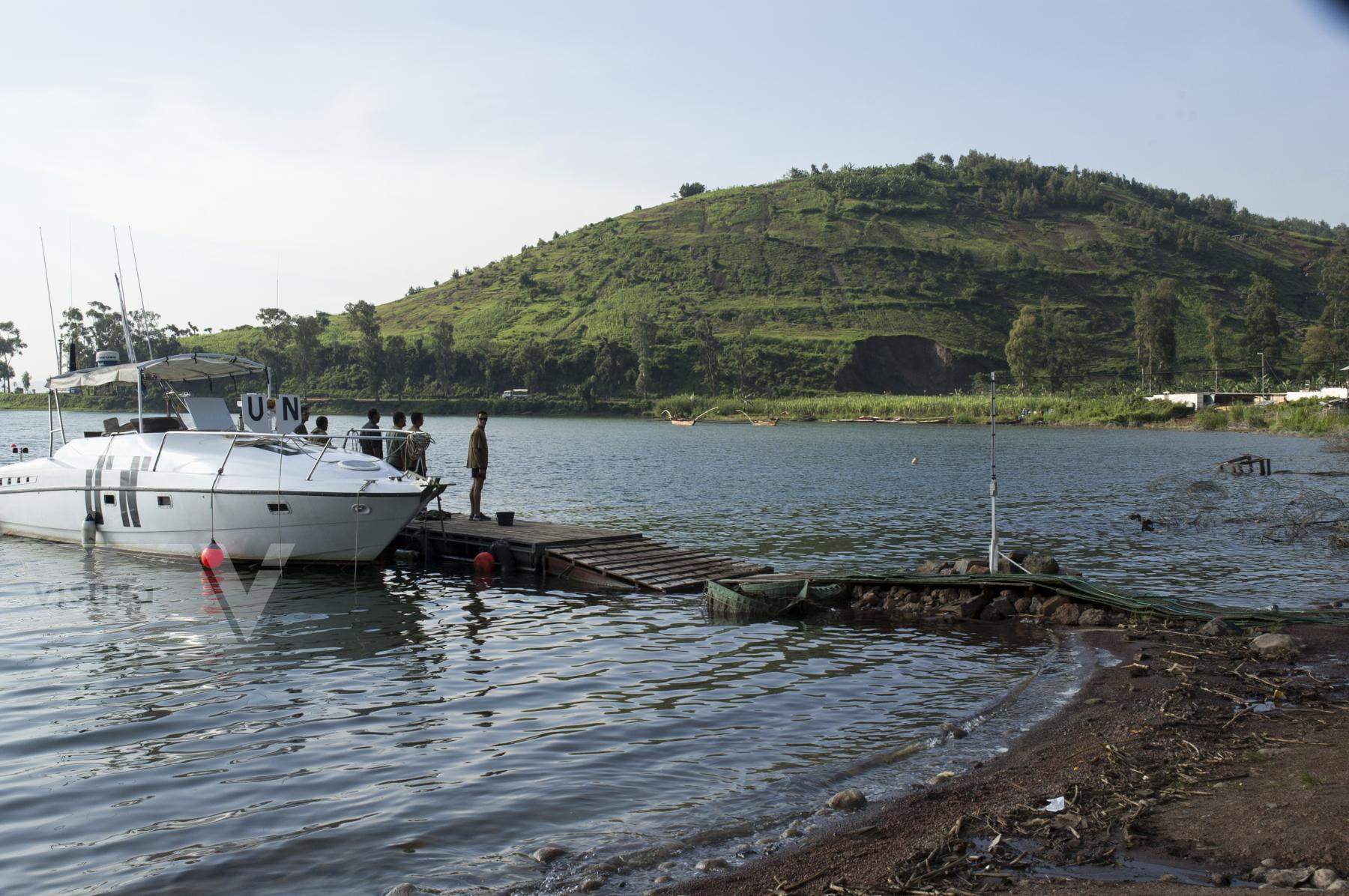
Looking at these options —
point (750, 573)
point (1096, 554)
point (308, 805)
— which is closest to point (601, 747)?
point (308, 805)

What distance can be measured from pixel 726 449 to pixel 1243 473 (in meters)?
35.9

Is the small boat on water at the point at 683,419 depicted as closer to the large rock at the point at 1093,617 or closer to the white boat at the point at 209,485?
the white boat at the point at 209,485

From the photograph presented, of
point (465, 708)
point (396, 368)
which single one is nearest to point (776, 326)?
point (396, 368)

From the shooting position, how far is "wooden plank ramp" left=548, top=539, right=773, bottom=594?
69.6ft

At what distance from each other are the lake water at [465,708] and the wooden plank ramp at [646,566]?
693 millimetres

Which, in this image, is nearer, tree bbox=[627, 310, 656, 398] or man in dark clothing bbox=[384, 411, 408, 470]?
man in dark clothing bbox=[384, 411, 408, 470]

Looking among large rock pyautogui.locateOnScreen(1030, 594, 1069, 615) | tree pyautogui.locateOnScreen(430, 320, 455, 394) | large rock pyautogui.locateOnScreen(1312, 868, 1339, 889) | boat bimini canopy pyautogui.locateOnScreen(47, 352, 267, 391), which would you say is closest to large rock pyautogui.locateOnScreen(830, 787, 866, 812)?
large rock pyautogui.locateOnScreen(1312, 868, 1339, 889)

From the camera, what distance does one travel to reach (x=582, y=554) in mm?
22562

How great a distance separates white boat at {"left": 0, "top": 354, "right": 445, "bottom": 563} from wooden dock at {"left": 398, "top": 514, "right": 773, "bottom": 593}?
2227mm

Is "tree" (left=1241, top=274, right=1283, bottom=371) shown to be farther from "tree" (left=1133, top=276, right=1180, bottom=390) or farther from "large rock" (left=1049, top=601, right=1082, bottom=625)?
"large rock" (left=1049, top=601, right=1082, bottom=625)

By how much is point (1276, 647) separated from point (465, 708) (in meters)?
Result: 10.9

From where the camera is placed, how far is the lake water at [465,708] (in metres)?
8.77

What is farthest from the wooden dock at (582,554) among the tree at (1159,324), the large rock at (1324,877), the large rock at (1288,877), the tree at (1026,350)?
the tree at (1159,324)

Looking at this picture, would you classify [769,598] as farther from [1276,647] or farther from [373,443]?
[373,443]
